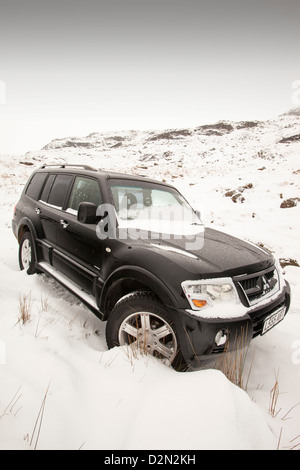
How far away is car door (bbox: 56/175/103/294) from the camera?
2506mm

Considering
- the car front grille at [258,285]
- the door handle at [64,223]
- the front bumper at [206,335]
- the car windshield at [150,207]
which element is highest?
the car windshield at [150,207]

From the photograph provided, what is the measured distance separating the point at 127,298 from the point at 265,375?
4.58 ft

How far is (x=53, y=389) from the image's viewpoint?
1549 mm

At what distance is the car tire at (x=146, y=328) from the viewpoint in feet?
5.97

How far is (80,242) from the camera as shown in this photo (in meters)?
2.69

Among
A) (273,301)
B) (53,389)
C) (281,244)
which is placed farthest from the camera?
(281,244)

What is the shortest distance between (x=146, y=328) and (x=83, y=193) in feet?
5.90

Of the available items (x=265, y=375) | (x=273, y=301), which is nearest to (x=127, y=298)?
(x=273, y=301)

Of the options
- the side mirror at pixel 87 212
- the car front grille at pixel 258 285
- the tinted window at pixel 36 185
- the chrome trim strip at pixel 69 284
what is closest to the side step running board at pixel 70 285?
the chrome trim strip at pixel 69 284

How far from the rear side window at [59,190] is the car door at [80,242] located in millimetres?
170

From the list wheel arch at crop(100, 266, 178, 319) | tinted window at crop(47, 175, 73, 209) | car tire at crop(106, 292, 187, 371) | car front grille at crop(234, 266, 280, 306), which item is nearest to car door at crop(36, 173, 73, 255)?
tinted window at crop(47, 175, 73, 209)

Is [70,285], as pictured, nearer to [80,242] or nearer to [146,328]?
[80,242]

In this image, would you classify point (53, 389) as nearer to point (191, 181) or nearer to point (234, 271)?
point (234, 271)

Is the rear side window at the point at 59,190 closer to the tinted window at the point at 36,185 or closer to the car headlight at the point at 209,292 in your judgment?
the tinted window at the point at 36,185
